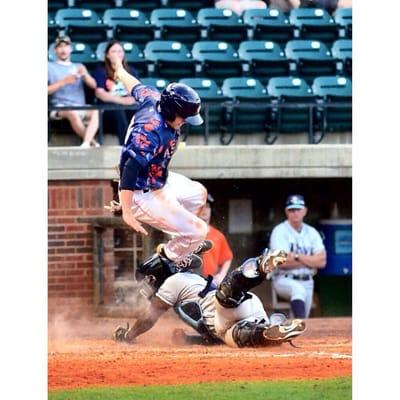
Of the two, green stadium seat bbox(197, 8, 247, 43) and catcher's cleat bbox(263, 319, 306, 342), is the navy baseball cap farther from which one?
green stadium seat bbox(197, 8, 247, 43)

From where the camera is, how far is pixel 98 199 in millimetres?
7773

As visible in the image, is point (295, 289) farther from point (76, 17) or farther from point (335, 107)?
point (76, 17)

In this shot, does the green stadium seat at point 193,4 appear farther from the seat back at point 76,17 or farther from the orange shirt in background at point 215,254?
the orange shirt in background at point 215,254

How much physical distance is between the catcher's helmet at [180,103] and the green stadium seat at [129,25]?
0.62m

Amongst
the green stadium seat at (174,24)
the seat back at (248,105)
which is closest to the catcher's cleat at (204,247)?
the seat back at (248,105)

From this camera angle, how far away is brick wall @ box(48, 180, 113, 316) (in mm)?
7828

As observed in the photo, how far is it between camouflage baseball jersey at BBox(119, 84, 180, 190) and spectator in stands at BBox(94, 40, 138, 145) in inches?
5.0

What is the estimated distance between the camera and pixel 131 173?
7.57m

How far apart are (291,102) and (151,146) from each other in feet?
3.21

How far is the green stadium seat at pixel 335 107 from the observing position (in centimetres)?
820
